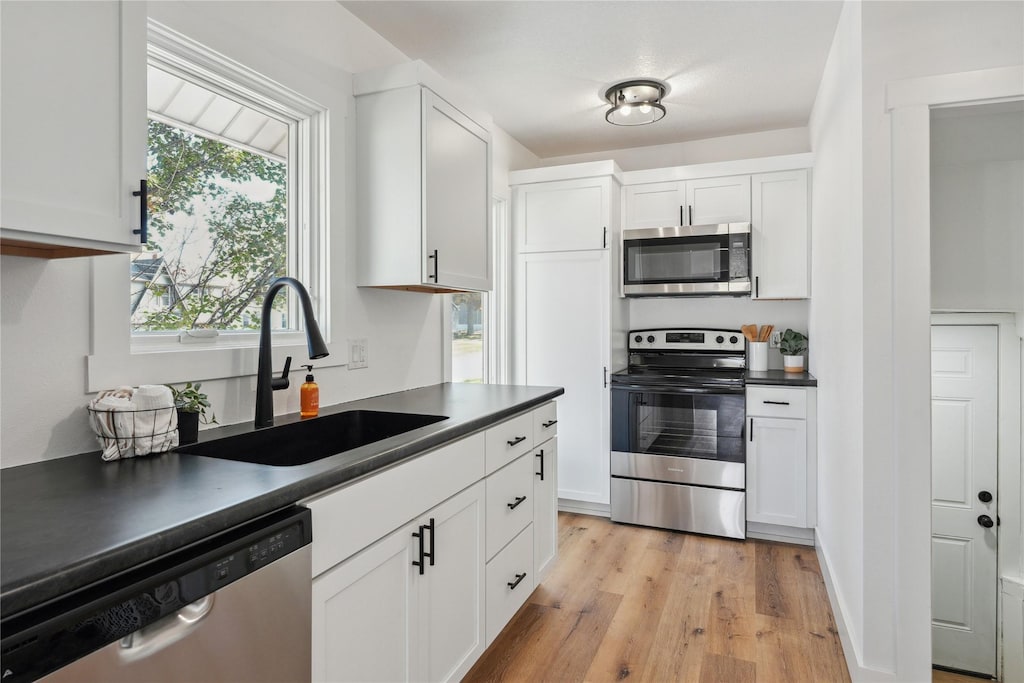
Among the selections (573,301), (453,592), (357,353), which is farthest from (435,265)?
(573,301)

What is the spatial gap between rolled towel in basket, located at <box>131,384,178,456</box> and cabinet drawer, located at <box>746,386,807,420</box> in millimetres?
2913

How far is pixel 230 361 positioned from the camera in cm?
179

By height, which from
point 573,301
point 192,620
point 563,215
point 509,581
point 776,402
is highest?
point 563,215

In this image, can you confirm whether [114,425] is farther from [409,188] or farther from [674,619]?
[674,619]

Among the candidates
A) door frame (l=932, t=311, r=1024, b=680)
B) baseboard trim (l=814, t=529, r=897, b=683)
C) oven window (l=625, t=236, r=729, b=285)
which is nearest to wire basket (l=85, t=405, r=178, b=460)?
baseboard trim (l=814, t=529, r=897, b=683)

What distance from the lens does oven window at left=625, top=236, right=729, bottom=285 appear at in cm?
359

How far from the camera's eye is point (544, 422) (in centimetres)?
251

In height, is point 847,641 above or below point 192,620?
below

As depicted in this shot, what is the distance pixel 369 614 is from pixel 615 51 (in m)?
2.60

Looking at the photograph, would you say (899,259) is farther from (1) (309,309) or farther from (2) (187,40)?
(2) (187,40)

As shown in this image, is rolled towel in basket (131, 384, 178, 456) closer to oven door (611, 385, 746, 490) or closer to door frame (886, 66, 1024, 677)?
door frame (886, 66, 1024, 677)

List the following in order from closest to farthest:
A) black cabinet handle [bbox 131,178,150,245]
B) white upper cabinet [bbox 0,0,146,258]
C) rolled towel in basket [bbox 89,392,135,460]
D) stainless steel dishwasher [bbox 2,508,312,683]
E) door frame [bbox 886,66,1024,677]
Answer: stainless steel dishwasher [bbox 2,508,312,683]
white upper cabinet [bbox 0,0,146,258]
black cabinet handle [bbox 131,178,150,245]
rolled towel in basket [bbox 89,392,135,460]
door frame [bbox 886,66,1024,677]

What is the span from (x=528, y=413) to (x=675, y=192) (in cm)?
217

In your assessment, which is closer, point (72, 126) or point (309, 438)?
point (72, 126)
